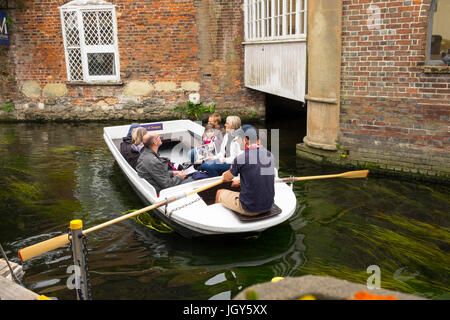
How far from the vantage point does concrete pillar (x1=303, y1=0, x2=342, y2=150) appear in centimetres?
855

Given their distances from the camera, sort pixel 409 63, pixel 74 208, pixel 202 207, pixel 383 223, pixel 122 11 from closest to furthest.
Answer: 1. pixel 202 207
2. pixel 383 223
3. pixel 74 208
4. pixel 409 63
5. pixel 122 11

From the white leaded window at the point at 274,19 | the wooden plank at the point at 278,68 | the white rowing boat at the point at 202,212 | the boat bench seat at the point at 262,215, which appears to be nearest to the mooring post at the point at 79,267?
the white rowing boat at the point at 202,212

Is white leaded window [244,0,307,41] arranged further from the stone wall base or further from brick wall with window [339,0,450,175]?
the stone wall base

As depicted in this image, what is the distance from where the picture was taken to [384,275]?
16.0 ft

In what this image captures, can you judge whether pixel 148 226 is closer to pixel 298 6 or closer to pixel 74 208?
pixel 74 208

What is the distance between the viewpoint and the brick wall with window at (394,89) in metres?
7.69

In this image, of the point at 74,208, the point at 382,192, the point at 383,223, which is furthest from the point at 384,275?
the point at 74,208

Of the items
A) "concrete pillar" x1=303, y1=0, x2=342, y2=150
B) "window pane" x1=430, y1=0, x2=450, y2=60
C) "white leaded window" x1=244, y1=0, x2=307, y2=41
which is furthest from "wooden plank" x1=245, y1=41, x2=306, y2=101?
"window pane" x1=430, y1=0, x2=450, y2=60

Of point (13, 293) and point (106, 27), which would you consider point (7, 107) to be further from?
point (13, 293)

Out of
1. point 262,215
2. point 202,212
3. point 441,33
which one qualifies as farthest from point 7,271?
point 441,33

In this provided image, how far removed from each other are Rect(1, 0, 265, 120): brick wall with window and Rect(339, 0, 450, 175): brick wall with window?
20.2 feet

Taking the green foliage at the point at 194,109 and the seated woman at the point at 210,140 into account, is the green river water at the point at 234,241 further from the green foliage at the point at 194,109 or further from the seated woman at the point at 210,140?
the green foliage at the point at 194,109

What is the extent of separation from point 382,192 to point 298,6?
471 centimetres

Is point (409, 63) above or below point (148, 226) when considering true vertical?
above
